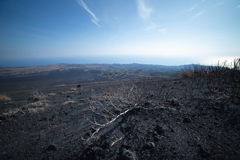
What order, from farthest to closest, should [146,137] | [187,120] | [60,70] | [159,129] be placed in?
[60,70] → [187,120] → [159,129] → [146,137]

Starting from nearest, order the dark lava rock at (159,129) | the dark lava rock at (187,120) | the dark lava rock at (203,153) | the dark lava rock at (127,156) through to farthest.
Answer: the dark lava rock at (203,153)
the dark lava rock at (127,156)
the dark lava rock at (159,129)
the dark lava rock at (187,120)

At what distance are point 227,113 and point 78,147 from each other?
350 cm

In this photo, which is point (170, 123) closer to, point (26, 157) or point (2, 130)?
A: point (26, 157)

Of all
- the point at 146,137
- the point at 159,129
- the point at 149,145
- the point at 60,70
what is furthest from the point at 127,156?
the point at 60,70

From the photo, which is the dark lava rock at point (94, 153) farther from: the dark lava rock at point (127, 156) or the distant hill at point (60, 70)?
the distant hill at point (60, 70)

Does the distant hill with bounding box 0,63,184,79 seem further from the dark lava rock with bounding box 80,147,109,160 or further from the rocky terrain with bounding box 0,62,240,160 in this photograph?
the dark lava rock with bounding box 80,147,109,160

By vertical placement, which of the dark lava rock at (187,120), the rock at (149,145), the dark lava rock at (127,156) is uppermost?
the dark lava rock at (187,120)

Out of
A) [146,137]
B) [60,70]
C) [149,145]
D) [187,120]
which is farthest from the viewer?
[60,70]

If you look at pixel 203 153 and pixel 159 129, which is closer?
pixel 203 153

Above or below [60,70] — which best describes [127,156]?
above

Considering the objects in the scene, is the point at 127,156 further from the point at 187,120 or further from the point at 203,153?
the point at 187,120

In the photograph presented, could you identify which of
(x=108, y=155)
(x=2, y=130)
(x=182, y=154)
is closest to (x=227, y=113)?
(x=182, y=154)

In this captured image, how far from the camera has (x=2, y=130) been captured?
320 cm

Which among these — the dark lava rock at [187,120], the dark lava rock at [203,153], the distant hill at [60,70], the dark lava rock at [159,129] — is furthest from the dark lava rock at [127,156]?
the distant hill at [60,70]
